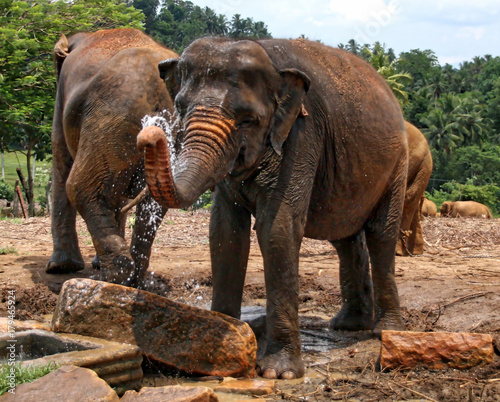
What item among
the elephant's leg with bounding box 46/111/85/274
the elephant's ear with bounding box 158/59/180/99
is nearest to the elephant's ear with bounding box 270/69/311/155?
the elephant's ear with bounding box 158/59/180/99

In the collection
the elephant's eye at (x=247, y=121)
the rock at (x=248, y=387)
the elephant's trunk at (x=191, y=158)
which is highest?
the elephant's eye at (x=247, y=121)

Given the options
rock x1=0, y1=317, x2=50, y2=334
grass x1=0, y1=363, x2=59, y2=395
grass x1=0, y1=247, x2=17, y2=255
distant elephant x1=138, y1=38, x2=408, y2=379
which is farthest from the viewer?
grass x1=0, y1=247, x2=17, y2=255

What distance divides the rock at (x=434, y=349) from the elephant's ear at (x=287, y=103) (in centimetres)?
153

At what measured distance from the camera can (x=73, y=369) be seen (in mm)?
→ 3449

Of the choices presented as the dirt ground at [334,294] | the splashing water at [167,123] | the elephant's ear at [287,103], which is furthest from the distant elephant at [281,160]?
the splashing water at [167,123]

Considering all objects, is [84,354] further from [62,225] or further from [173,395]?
[62,225]

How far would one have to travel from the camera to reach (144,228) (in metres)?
6.24

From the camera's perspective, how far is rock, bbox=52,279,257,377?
4383 mm

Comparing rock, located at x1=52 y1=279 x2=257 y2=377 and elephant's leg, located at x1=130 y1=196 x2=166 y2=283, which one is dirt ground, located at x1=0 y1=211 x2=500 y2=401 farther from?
elephant's leg, located at x1=130 y1=196 x2=166 y2=283

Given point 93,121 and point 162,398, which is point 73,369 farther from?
point 93,121

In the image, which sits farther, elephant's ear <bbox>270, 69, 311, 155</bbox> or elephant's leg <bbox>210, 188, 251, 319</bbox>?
elephant's leg <bbox>210, 188, 251, 319</bbox>

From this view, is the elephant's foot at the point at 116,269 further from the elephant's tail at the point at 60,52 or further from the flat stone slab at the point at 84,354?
the elephant's tail at the point at 60,52

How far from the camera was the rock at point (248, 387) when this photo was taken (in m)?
4.16

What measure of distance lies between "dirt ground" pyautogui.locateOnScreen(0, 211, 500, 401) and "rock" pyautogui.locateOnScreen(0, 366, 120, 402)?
3.39ft
